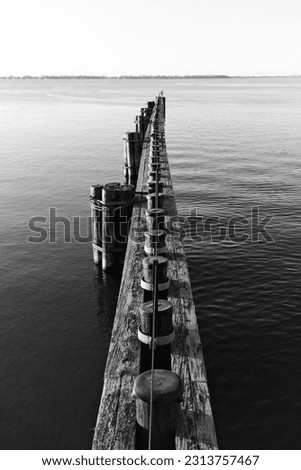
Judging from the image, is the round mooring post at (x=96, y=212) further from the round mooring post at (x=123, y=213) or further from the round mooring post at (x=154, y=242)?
the round mooring post at (x=154, y=242)

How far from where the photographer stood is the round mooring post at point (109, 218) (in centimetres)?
1109

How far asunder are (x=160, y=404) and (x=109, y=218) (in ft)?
27.1

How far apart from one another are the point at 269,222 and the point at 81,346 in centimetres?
1126

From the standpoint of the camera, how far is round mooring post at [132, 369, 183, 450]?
3338 millimetres

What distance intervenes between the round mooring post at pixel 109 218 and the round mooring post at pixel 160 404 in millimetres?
7931

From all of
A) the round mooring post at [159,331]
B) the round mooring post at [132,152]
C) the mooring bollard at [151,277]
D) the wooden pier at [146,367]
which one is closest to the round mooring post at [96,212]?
the wooden pier at [146,367]

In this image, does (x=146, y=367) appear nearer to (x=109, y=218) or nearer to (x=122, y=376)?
(x=122, y=376)

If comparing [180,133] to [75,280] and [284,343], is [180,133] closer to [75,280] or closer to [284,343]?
[75,280]

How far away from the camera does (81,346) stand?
1004 cm

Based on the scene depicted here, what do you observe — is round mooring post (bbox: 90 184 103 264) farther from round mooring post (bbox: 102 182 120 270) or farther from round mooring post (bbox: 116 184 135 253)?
round mooring post (bbox: 116 184 135 253)

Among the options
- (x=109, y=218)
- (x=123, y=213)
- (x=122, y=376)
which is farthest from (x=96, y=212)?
(x=122, y=376)

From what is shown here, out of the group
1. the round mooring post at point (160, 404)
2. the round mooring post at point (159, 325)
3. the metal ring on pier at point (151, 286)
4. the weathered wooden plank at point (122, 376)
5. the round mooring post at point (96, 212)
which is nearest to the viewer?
the round mooring post at point (160, 404)

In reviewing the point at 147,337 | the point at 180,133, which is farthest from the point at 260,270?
the point at 180,133

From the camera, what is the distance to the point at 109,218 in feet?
37.0
